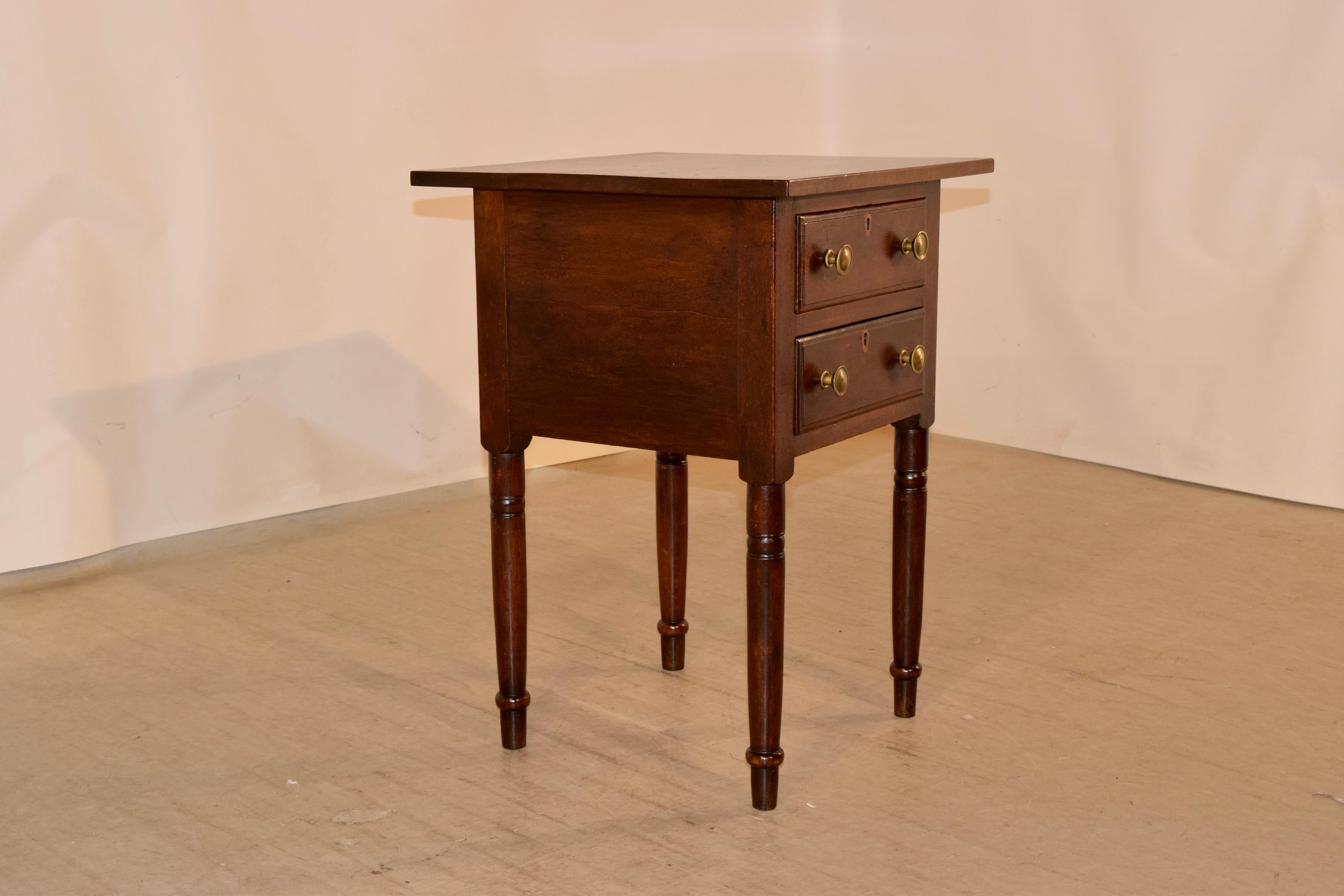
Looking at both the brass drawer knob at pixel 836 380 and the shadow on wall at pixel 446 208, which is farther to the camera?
the shadow on wall at pixel 446 208

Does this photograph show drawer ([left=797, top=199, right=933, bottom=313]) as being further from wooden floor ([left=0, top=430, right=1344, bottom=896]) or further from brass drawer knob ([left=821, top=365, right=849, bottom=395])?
wooden floor ([left=0, top=430, right=1344, bottom=896])

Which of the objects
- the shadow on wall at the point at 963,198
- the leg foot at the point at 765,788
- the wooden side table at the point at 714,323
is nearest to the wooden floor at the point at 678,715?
the leg foot at the point at 765,788

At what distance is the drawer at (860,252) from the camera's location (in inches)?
68.1

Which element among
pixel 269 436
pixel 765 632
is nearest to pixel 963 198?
pixel 269 436

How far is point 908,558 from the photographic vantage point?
7.01 feet

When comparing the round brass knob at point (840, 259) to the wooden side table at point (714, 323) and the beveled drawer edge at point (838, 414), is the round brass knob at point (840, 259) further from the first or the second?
the beveled drawer edge at point (838, 414)

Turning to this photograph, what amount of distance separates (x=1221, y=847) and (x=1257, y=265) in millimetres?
2233

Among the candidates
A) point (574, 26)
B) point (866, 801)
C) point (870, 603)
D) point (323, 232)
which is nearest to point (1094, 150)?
point (574, 26)

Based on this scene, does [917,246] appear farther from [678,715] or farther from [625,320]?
[678,715]

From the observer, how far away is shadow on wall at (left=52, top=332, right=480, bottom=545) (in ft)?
10.4

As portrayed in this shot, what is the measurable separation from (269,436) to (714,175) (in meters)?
2.01

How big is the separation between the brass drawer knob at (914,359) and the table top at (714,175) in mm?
240

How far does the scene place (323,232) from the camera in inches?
136

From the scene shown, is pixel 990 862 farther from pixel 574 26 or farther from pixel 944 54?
pixel 944 54
